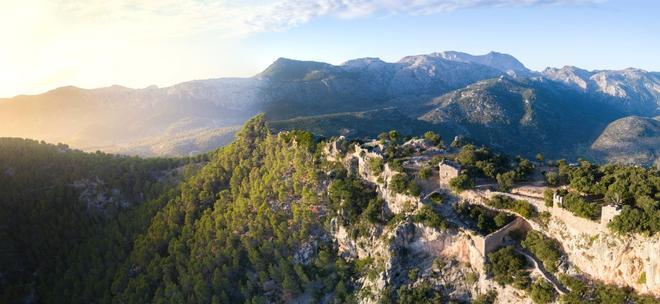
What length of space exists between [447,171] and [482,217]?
872cm

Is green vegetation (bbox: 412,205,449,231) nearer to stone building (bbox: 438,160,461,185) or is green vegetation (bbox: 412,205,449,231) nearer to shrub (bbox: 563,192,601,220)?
stone building (bbox: 438,160,461,185)

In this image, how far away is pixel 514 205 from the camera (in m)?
58.4

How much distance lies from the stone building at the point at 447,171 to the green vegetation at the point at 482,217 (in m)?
4.34

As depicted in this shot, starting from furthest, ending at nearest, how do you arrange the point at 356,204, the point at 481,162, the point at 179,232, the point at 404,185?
the point at 179,232, the point at 356,204, the point at 481,162, the point at 404,185

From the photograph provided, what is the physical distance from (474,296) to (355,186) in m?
26.6

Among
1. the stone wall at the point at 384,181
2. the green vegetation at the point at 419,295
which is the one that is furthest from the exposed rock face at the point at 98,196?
the green vegetation at the point at 419,295

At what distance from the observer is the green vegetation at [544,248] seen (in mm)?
52562

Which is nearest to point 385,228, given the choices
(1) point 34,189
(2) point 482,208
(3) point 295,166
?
(2) point 482,208

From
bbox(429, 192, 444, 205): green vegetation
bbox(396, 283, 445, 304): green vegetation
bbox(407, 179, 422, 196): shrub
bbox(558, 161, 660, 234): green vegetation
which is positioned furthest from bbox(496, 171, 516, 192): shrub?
bbox(396, 283, 445, 304): green vegetation

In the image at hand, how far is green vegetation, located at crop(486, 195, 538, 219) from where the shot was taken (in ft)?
186

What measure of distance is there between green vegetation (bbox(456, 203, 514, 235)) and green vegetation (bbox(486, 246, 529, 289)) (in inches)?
120

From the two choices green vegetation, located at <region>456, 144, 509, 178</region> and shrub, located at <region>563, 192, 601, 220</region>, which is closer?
shrub, located at <region>563, 192, 601, 220</region>

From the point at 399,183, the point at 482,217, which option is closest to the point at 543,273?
the point at 482,217

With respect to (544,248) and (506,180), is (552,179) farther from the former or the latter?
(544,248)
